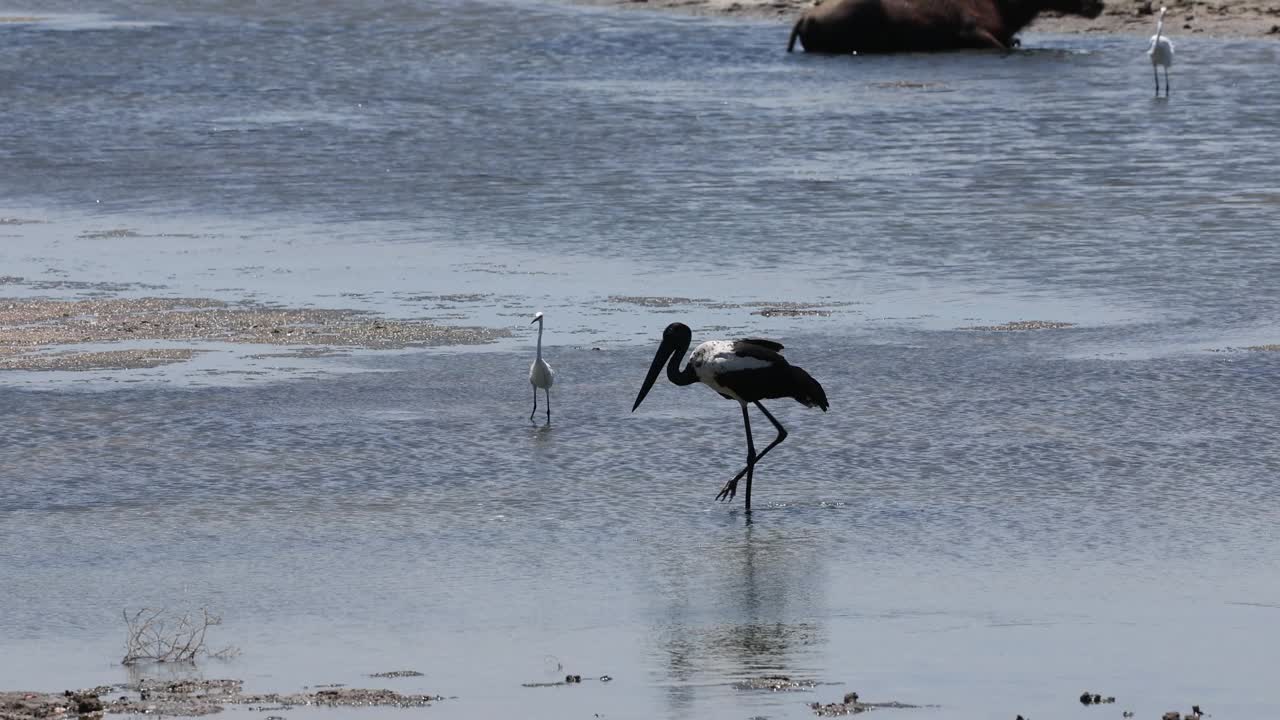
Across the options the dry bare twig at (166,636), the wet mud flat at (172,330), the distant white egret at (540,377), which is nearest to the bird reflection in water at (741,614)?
the dry bare twig at (166,636)

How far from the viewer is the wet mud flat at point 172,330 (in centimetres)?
1231

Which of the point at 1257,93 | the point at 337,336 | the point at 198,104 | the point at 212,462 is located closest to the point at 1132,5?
the point at 1257,93

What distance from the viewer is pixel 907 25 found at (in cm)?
3036

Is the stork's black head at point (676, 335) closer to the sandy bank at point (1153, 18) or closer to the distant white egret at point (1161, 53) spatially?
the distant white egret at point (1161, 53)

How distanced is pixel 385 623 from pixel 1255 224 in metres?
9.82

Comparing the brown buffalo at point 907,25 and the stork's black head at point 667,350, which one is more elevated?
the brown buffalo at point 907,25

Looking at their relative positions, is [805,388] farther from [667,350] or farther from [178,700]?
[178,700]

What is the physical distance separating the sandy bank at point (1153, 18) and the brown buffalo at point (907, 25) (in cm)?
134

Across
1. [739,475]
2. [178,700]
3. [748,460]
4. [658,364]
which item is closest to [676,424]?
[658,364]

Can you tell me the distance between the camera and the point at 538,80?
2719cm

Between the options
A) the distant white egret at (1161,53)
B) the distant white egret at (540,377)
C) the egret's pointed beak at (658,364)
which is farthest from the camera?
the distant white egret at (1161,53)

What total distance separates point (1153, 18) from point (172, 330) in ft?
72.3

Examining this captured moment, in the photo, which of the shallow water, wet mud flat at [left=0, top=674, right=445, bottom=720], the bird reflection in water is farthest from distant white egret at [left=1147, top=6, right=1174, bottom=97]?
wet mud flat at [left=0, top=674, right=445, bottom=720]

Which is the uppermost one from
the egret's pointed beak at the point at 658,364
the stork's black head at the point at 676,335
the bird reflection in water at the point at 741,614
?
the stork's black head at the point at 676,335
